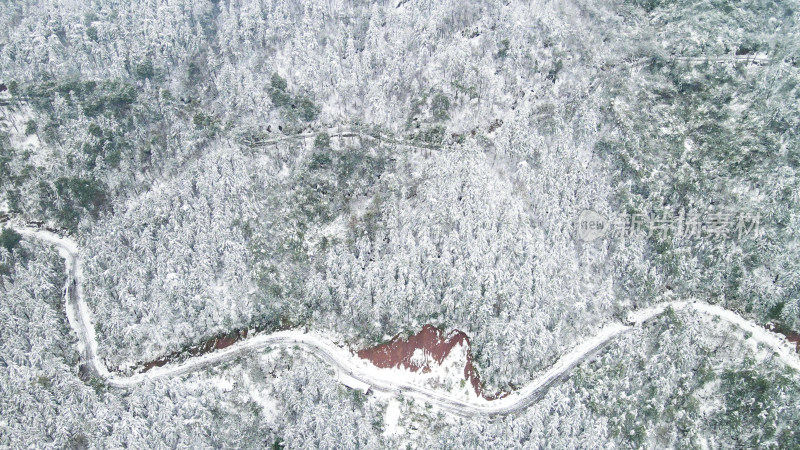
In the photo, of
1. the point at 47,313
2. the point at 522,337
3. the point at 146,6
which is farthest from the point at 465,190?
the point at 146,6

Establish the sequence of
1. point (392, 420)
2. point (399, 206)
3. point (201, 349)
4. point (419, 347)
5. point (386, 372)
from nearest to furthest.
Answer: point (392, 420) < point (386, 372) < point (419, 347) < point (201, 349) < point (399, 206)

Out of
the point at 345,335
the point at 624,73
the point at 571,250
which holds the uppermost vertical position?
the point at 624,73

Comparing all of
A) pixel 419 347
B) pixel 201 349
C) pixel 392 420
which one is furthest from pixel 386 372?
pixel 201 349

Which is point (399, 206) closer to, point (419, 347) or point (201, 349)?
point (419, 347)

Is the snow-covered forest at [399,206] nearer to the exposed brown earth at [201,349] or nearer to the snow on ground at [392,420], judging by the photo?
the snow on ground at [392,420]

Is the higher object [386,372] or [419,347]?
[419,347]

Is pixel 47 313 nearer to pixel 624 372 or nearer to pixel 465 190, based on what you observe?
pixel 465 190

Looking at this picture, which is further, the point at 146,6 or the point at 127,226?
the point at 146,6

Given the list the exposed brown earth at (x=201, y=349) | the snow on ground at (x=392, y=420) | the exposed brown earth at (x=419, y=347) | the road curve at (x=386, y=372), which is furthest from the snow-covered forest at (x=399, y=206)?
the exposed brown earth at (x=419, y=347)
